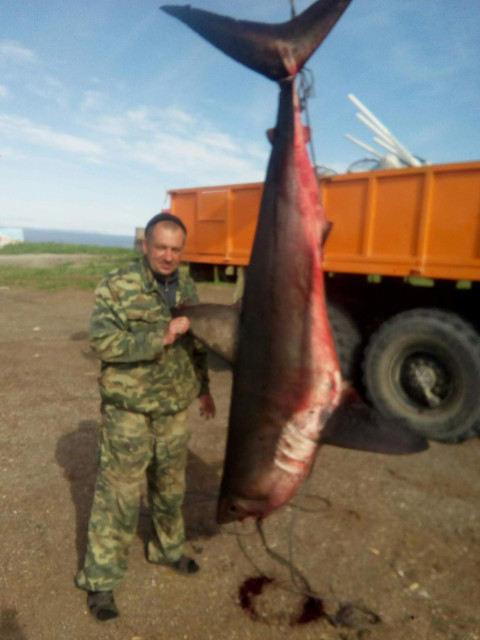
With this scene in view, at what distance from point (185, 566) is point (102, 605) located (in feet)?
1.75

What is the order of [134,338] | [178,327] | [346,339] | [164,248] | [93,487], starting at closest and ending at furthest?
[178,327], [134,338], [164,248], [93,487], [346,339]

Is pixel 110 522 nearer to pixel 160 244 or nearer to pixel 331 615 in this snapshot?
pixel 331 615

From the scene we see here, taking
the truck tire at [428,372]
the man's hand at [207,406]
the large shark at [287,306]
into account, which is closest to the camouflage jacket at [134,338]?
the man's hand at [207,406]

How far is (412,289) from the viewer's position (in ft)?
17.3

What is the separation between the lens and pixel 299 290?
5.89 ft

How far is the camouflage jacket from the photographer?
2.45m

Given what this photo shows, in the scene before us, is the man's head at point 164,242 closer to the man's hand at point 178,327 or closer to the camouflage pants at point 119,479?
the man's hand at point 178,327

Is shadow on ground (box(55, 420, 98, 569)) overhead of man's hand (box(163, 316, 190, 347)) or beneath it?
beneath

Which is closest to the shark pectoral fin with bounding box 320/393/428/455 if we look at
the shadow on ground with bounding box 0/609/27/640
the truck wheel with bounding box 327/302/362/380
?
the shadow on ground with bounding box 0/609/27/640

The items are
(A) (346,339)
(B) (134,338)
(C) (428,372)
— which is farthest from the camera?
(A) (346,339)

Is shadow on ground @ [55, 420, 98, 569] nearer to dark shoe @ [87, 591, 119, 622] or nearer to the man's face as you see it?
dark shoe @ [87, 591, 119, 622]

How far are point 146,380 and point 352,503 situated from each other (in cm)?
204

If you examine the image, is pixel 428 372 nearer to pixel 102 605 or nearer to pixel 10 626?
pixel 102 605

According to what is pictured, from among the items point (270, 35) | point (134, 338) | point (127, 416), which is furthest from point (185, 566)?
point (270, 35)
